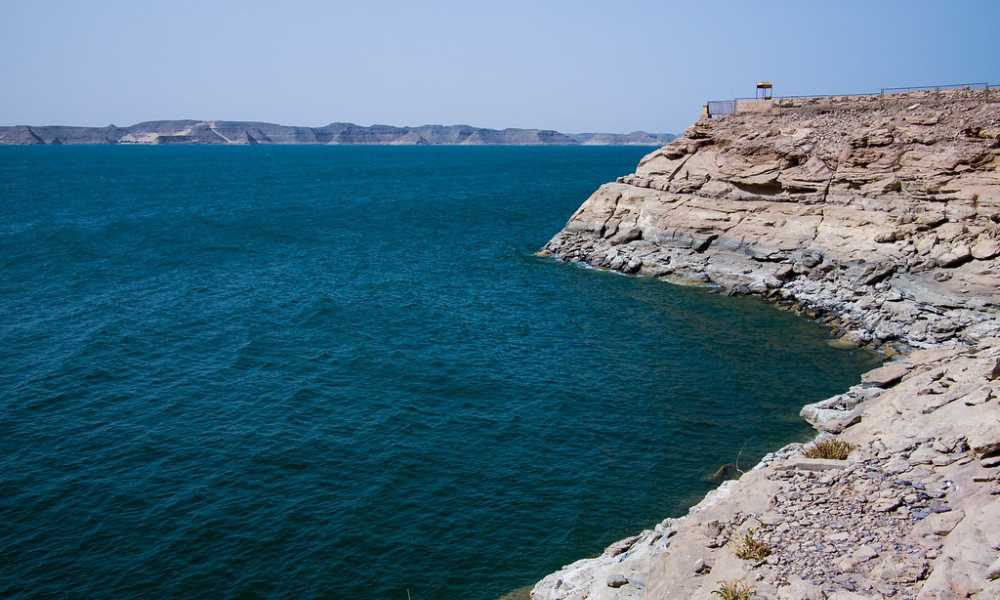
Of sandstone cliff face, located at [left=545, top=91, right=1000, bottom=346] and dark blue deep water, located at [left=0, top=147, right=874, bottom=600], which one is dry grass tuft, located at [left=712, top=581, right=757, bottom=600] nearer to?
dark blue deep water, located at [left=0, top=147, right=874, bottom=600]

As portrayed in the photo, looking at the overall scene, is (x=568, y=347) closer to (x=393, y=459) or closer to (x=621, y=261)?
(x=393, y=459)

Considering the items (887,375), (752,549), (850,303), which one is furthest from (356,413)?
(850,303)

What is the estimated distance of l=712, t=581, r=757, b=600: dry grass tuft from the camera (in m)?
15.1

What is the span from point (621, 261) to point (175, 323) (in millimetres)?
33437

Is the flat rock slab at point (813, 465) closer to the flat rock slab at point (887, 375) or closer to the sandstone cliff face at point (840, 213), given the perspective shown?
the flat rock slab at point (887, 375)

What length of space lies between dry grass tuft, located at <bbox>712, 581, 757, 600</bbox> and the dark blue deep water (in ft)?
24.4

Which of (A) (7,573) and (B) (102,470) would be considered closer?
(A) (7,573)

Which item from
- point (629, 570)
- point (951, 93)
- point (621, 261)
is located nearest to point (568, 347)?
point (621, 261)

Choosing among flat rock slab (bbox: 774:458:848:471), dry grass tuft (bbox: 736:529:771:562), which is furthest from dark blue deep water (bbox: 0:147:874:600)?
dry grass tuft (bbox: 736:529:771:562)

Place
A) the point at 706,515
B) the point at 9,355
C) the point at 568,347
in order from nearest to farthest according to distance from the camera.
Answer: the point at 706,515, the point at 9,355, the point at 568,347

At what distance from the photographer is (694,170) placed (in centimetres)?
5966

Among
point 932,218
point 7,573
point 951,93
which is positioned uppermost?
point 951,93

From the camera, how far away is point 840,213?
161ft

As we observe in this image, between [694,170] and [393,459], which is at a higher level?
[694,170]
